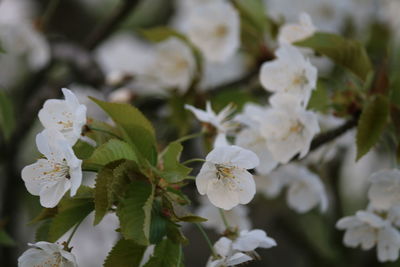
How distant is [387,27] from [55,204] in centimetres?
180

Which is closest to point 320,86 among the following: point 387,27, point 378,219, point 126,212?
point 378,219

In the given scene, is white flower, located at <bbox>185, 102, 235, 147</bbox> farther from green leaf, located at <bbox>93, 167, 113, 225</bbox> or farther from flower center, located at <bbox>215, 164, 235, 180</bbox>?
green leaf, located at <bbox>93, 167, 113, 225</bbox>

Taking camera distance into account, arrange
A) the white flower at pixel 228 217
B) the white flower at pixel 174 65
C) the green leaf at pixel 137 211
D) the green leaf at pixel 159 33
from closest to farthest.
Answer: the green leaf at pixel 137 211 → the white flower at pixel 228 217 → the green leaf at pixel 159 33 → the white flower at pixel 174 65

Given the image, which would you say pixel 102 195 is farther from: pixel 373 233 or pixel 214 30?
pixel 214 30

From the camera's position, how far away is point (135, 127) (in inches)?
50.1

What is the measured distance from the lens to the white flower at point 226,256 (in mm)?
1197

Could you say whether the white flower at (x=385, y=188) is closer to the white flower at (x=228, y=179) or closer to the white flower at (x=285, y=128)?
the white flower at (x=285, y=128)

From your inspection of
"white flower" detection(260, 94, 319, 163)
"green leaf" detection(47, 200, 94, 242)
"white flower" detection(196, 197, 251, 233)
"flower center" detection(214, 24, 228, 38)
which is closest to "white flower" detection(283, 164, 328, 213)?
"white flower" detection(196, 197, 251, 233)

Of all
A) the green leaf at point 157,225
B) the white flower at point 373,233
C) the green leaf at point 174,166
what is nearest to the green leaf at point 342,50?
the white flower at point 373,233

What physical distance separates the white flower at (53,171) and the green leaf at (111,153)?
0.03m

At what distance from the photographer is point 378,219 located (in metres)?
1.47

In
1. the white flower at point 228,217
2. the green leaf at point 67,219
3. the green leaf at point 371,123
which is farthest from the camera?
the white flower at point 228,217

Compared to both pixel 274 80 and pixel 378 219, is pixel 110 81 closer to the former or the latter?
pixel 274 80

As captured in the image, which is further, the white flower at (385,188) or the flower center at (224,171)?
the white flower at (385,188)
